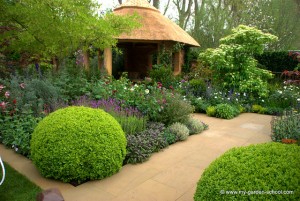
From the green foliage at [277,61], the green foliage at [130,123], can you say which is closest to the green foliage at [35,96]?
the green foliage at [130,123]

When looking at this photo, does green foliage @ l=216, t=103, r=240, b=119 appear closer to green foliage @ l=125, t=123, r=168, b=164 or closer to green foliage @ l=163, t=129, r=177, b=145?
green foliage @ l=163, t=129, r=177, b=145

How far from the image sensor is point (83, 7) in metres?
5.91

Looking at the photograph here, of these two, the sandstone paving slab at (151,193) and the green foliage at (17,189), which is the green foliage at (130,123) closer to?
the sandstone paving slab at (151,193)

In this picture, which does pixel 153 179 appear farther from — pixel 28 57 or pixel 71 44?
pixel 28 57

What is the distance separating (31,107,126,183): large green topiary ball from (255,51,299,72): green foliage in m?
10.7

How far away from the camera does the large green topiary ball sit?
2812 millimetres

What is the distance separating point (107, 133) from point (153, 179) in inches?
33.9

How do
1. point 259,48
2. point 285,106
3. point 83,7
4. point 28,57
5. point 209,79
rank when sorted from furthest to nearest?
point 209,79
point 259,48
point 285,106
point 28,57
point 83,7

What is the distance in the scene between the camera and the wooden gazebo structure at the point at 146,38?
10680 mm

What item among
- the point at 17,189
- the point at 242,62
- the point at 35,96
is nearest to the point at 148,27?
the point at 242,62

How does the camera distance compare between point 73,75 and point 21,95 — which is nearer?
point 21,95

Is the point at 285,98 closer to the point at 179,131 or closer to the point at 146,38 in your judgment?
the point at 179,131

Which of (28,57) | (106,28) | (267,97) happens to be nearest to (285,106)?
(267,97)

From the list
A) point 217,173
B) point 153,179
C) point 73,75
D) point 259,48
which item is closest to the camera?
point 217,173
